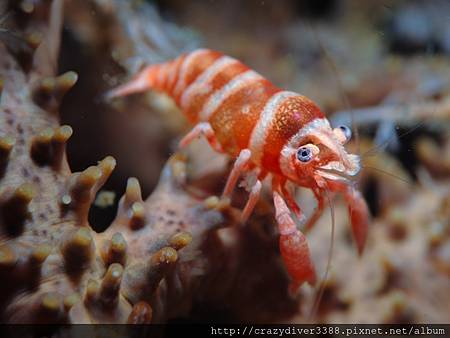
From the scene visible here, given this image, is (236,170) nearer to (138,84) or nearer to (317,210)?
(317,210)

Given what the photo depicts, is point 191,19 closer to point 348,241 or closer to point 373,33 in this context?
point 373,33

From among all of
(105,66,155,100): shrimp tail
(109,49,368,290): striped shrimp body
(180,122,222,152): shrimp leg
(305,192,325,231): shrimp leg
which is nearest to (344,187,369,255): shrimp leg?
(109,49,368,290): striped shrimp body

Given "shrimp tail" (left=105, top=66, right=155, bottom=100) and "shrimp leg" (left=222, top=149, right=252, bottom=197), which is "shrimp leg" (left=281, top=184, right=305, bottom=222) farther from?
"shrimp tail" (left=105, top=66, right=155, bottom=100)

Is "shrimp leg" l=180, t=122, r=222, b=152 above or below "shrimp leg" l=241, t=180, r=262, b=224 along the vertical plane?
above

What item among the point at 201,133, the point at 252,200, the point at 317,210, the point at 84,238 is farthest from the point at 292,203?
the point at 84,238

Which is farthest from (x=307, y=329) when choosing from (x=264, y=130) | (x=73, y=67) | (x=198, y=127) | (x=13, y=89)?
(x=73, y=67)

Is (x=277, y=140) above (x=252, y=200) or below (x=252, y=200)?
above

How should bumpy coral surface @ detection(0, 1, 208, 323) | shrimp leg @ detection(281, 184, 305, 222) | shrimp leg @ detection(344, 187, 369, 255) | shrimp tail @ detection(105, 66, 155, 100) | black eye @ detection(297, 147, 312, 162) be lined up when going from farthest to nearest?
shrimp tail @ detection(105, 66, 155, 100) → shrimp leg @ detection(344, 187, 369, 255) → shrimp leg @ detection(281, 184, 305, 222) → black eye @ detection(297, 147, 312, 162) → bumpy coral surface @ detection(0, 1, 208, 323)
